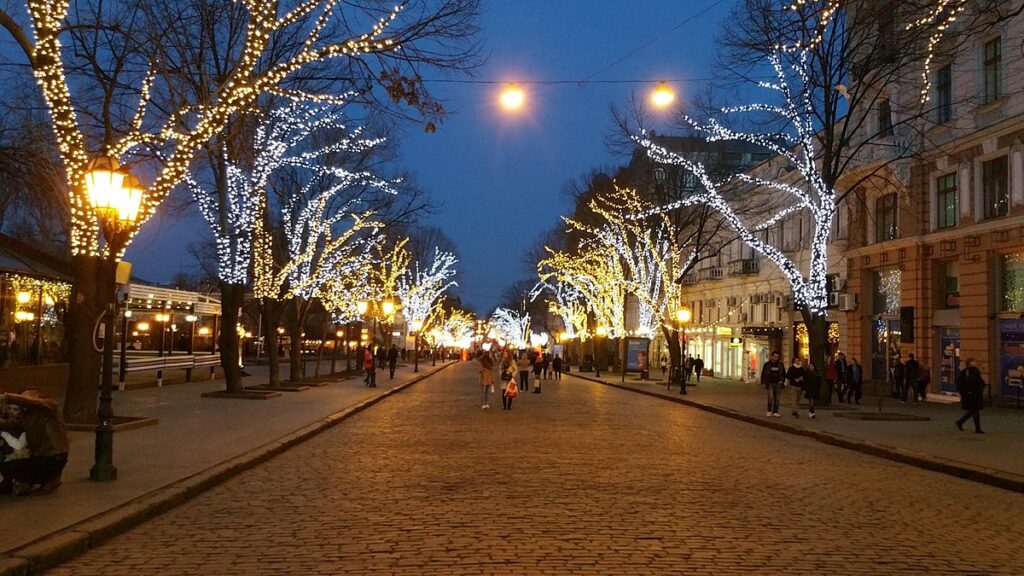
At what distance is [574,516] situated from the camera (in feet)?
31.2

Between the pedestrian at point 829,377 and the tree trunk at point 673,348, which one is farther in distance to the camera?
the tree trunk at point 673,348

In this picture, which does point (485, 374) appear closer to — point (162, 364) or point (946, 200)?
point (162, 364)

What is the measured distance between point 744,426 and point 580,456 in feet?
29.3

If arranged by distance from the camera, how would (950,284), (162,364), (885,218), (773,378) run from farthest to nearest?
(885,218) < (162,364) < (950,284) < (773,378)

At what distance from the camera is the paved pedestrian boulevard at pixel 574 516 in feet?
25.0

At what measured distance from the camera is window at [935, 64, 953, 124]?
30.0 m

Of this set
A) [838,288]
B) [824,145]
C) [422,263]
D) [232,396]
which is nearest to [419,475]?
[232,396]

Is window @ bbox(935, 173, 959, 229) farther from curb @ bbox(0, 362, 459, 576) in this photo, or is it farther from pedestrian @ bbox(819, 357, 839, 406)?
curb @ bbox(0, 362, 459, 576)

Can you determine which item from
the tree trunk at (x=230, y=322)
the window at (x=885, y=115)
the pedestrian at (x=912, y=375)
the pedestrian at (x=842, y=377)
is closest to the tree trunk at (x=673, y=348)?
the pedestrian at (x=842, y=377)

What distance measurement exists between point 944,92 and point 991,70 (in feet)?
8.21

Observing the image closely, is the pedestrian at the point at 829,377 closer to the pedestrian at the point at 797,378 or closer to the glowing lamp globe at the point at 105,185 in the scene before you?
the pedestrian at the point at 797,378

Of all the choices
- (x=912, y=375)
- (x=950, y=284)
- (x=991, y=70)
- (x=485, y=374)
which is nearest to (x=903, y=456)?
(x=485, y=374)

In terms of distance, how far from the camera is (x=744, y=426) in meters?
22.4

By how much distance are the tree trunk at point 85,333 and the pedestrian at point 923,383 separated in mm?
23408
